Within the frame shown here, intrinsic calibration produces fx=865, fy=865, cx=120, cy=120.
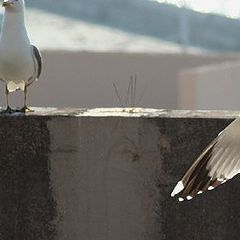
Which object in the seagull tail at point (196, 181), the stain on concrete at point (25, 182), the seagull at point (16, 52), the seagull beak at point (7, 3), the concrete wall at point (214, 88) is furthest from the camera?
the concrete wall at point (214, 88)

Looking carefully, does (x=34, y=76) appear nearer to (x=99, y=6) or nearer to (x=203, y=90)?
(x=203, y=90)

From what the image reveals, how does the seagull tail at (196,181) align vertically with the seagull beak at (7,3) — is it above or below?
below

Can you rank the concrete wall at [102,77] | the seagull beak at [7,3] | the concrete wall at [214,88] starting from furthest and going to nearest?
1. the concrete wall at [102,77]
2. the concrete wall at [214,88]
3. the seagull beak at [7,3]

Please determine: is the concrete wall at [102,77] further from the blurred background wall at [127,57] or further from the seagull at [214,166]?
the seagull at [214,166]

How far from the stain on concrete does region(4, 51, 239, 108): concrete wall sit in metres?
17.6

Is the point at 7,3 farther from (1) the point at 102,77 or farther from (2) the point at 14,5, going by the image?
(1) the point at 102,77

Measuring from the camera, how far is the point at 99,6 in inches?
1236

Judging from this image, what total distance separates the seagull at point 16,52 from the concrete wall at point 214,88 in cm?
961

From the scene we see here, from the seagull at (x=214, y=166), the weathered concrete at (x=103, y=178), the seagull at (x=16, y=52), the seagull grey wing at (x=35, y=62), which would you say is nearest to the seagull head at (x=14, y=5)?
the seagull at (x=16, y=52)

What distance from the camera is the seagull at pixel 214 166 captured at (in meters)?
4.54

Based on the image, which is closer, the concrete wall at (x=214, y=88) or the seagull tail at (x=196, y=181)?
the seagull tail at (x=196, y=181)

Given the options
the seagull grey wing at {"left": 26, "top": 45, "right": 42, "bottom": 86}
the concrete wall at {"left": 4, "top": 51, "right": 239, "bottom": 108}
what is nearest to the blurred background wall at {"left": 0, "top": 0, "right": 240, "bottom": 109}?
the concrete wall at {"left": 4, "top": 51, "right": 239, "bottom": 108}

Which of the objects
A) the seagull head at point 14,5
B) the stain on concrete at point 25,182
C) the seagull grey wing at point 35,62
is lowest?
the stain on concrete at point 25,182

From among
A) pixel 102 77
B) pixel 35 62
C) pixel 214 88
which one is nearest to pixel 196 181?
pixel 35 62
